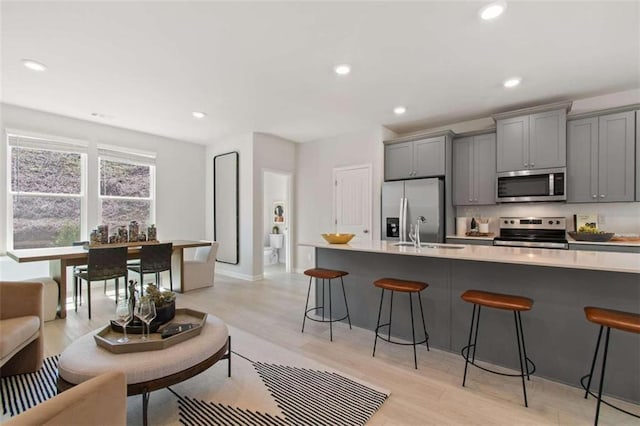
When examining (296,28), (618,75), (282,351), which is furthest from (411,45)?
(282,351)

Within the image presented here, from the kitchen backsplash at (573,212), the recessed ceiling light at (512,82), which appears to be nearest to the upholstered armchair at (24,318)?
the recessed ceiling light at (512,82)

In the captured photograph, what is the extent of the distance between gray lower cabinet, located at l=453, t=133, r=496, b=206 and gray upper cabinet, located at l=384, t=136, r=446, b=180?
12.3 inches

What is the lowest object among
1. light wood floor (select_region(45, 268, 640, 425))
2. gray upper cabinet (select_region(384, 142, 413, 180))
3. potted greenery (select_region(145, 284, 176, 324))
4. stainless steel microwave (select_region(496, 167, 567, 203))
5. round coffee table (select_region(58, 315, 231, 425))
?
light wood floor (select_region(45, 268, 640, 425))

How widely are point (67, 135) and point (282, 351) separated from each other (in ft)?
15.6

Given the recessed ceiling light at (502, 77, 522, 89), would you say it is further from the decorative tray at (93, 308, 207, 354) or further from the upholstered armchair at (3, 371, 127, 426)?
the upholstered armchair at (3, 371, 127, 426)

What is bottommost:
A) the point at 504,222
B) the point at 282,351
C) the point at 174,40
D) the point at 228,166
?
the point at 282,351

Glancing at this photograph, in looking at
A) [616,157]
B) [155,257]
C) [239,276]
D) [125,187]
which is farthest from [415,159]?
[125,187]

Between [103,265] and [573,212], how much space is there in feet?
20.1

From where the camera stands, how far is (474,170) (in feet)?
14.6

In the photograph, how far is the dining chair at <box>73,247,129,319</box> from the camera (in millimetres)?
3535

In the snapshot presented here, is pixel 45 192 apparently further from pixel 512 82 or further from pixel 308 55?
pixel 512 82

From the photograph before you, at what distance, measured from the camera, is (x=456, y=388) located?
209cm

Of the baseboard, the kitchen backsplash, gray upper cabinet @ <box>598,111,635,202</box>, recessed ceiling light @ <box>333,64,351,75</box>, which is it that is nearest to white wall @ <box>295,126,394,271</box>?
the baseboard

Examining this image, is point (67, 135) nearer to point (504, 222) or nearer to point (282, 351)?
point (282, 351)
